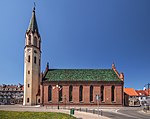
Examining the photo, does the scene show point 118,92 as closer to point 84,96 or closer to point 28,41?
point 84,96

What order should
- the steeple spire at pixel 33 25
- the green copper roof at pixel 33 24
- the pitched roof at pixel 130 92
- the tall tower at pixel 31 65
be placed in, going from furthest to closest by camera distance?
1. the pitched roof at pixel 130 92
2. the green copper roof at pixel 33 24
3. the steeple spire at pixel 33 25
4. the tall tower at pixel 31 65

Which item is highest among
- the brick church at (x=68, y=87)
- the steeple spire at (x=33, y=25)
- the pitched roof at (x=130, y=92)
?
the steeple spire at (x=33, y=25)

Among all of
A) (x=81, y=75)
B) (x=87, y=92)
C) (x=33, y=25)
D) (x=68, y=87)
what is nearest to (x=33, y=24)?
(x=33, y=25)

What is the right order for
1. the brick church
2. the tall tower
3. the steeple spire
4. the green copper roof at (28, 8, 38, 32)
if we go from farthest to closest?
the green copper roof at (28, 8, 38, 32), the steeple spire, the tall tower, the brick church

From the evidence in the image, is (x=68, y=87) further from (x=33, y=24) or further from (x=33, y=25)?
(x=33, y=24)

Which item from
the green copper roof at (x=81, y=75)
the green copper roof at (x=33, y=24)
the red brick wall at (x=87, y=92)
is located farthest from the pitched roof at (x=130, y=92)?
the green copper roof at (x=33, y=24)

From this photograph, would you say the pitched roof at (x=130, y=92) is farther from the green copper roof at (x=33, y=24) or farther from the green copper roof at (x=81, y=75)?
the green copper roof at (x=33, y=24)

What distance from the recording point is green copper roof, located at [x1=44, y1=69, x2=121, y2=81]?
7431 cm

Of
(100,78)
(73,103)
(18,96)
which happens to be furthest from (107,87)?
(18,96)

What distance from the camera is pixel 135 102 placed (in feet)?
373

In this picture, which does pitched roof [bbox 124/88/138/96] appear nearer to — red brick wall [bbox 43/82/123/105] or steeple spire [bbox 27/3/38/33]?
red brick wall [bbox 43/82/123/105]

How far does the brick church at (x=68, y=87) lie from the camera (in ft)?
238

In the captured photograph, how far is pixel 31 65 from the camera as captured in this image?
248ft

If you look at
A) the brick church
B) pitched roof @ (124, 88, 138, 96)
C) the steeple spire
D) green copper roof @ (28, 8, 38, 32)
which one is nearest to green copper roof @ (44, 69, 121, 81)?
the brick church
